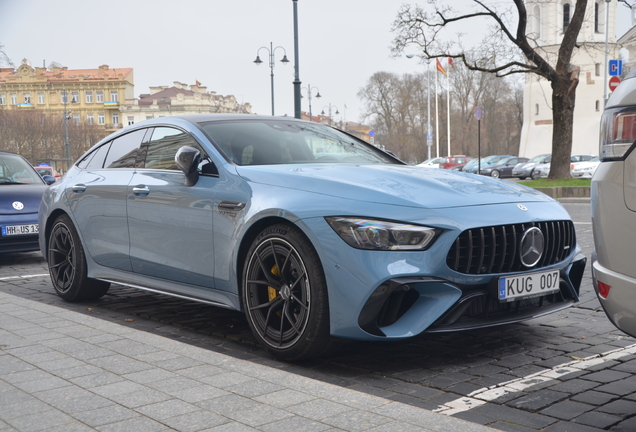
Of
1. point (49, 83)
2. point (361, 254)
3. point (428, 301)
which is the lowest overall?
point (428, 301)

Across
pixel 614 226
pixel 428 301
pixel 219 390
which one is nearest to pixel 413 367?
pixel 428 301

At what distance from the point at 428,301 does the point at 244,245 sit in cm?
124

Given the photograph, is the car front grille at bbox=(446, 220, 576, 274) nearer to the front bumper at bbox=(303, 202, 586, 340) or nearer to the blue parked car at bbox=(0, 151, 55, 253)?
the front bumper at bbox=(303, 202, 586, 340)

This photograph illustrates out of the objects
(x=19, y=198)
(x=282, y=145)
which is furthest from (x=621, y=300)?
(x=19, y=198)

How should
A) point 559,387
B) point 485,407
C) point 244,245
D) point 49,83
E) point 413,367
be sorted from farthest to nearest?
point 49,83 → point 244,245 → point 413,367 → point 559,387 → point 485,407

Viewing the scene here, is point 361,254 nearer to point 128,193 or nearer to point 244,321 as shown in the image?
point 244,321

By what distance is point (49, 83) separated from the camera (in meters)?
117

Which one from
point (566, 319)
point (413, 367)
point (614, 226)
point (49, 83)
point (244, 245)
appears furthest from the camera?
point (49, 83)

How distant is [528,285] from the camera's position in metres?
4.12

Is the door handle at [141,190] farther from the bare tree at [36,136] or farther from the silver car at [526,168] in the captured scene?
the bare tree at [36,136]

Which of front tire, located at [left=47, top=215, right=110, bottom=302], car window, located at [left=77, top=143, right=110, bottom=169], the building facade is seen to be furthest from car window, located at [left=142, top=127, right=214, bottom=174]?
the building facade

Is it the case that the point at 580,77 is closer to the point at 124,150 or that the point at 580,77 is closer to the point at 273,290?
the point at 124,150

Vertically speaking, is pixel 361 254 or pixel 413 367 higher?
pixel 361 254

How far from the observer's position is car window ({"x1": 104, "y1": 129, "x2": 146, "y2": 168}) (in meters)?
5.87
